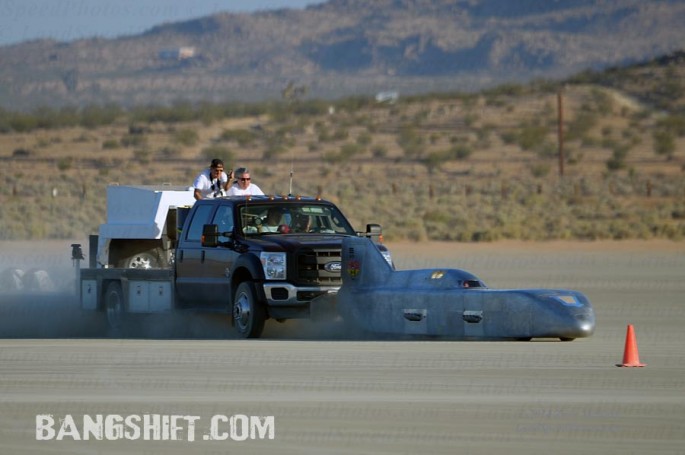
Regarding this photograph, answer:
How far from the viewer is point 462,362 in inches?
Result: 609

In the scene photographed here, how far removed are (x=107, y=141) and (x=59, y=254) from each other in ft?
150

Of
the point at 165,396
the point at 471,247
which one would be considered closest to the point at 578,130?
the point at 471,247

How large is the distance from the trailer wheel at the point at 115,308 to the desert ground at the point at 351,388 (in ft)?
1.36

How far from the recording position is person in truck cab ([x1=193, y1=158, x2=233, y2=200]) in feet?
70.6

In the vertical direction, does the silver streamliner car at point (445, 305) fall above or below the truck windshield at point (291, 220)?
below

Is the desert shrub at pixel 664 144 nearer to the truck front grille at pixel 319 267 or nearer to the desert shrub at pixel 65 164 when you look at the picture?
the desert shrub at pixel 65 164

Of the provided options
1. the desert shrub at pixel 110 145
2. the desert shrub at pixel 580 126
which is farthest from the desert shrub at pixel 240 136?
the desert shrub at pixel 580 126

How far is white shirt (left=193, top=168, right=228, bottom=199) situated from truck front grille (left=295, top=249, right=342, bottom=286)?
288 centimetres

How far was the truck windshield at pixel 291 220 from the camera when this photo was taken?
19922mm

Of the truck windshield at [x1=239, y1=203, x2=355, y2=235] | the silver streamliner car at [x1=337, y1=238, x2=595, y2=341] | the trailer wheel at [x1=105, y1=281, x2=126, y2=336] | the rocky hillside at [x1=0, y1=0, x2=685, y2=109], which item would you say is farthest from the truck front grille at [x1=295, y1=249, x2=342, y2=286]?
the rocky hillside at [x1=0, y1=0, x2=685, y2=109]
